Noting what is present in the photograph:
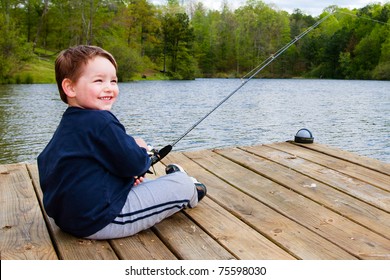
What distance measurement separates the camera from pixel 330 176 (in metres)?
3.08

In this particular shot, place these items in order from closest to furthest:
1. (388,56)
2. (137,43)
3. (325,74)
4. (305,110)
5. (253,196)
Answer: (253,196)
(305,110)
(137,43)
(388,56)
(325,74)

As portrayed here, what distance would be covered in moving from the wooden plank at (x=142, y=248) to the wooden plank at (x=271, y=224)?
0.48 metres

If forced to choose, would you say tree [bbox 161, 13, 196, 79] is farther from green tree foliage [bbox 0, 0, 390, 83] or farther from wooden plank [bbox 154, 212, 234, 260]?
wooden plank [bbox 154, 212, 234, 260]

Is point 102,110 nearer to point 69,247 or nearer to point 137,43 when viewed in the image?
point 69,247

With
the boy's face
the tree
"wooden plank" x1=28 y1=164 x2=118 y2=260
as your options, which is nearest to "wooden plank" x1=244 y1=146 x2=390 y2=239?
"wooden plank" x1=28 y1=164 x2=118 y2=260

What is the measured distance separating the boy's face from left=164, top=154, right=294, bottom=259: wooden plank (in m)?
0.75

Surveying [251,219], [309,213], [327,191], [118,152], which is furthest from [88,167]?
[327,191]

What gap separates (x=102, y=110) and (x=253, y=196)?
1.12 m

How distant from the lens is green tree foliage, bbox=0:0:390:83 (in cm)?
3731

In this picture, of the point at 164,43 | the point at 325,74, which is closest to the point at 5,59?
the point at 164,43

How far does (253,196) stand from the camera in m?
2.63

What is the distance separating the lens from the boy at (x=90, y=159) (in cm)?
182

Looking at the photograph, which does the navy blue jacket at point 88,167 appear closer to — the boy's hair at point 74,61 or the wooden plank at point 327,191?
the boy's hair at point 74,61
